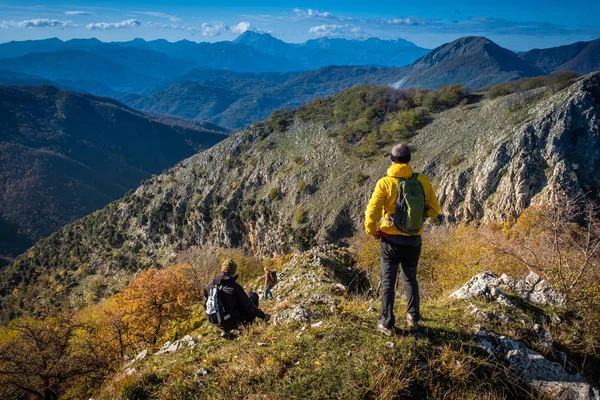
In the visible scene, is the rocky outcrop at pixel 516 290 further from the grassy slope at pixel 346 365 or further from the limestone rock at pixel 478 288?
the grassy slope at pixel 346 365

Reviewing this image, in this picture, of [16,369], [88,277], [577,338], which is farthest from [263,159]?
[577,338]

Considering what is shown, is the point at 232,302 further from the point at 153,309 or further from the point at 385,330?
the point at 153,309

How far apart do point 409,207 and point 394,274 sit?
4.25 ft

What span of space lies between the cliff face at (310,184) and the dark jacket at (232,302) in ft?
127

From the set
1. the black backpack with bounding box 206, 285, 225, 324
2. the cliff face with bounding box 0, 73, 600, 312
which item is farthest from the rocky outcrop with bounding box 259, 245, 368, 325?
the cliff face with bounding box 0, 73, 600, 312

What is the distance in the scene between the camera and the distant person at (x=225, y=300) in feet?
25.2

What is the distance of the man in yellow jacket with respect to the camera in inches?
230

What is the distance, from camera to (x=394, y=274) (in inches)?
241

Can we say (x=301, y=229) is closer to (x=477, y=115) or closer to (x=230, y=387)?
(x=477, y=115)

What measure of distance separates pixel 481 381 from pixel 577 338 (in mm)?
2802

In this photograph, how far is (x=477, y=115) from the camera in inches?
1903

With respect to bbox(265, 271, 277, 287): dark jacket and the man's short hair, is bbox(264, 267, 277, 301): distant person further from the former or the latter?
the man's short hair

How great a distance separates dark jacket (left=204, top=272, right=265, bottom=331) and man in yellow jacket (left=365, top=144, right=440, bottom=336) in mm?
3193

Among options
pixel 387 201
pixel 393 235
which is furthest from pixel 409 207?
pixel 393 235
